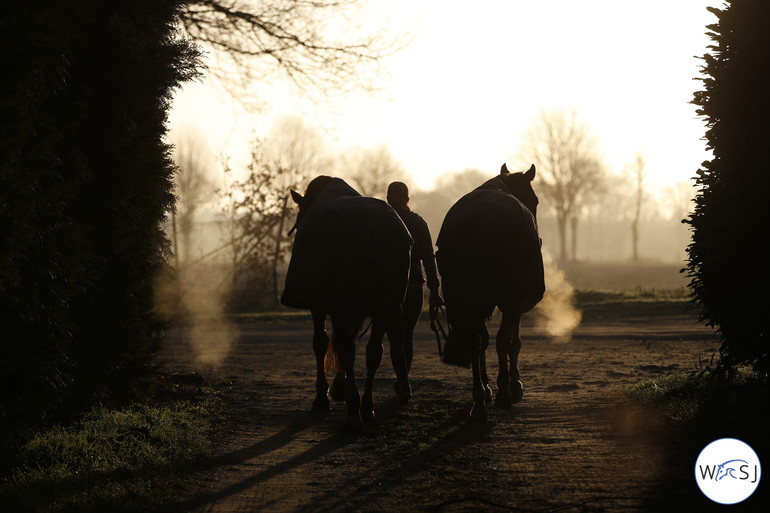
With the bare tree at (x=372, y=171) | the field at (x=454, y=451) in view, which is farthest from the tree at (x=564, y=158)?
the field at (x=454, y=451)

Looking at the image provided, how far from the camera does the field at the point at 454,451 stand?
5.26 metres

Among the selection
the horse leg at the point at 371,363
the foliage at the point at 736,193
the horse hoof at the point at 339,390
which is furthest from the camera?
the horse hoof at the point at 339,390

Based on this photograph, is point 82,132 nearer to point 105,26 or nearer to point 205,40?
point 105,26

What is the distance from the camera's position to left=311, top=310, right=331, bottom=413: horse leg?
27.6ft

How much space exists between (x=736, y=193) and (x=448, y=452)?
344 centimetres

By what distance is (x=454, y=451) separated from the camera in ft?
21.6

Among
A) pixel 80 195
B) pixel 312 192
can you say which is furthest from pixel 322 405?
pixel 80 195

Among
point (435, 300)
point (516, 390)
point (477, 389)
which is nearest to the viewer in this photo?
point (477, 389)

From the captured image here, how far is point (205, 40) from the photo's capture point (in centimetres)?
1534

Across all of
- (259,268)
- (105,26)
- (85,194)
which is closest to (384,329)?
(85,194)

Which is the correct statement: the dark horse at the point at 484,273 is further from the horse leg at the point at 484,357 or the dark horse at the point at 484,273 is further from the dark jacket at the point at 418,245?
the dark jacket at the point at 418,245

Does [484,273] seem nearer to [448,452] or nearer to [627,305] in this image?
[448,452]

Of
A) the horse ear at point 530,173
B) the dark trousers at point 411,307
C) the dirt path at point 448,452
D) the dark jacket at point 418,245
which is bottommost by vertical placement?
the dirt path at point 448,452

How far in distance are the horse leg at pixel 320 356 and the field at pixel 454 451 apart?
0.48 feet
